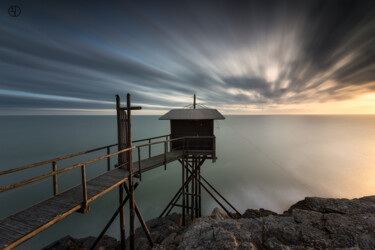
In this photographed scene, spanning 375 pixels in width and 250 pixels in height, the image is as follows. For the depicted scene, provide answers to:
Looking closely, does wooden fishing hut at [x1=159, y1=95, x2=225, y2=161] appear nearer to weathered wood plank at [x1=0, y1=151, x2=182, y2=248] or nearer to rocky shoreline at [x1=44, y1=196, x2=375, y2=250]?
rocky shoreline at [x1=44, y1=196, x2=375, y2=250]

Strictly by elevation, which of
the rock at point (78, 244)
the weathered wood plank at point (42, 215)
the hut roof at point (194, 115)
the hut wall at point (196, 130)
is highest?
the hut roof at point (194, 115)

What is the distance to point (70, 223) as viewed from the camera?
18312 mm

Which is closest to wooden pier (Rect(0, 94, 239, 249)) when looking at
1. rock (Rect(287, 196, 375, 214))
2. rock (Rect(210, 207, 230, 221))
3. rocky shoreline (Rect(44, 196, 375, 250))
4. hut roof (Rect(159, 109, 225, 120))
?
hut roof (Rect(159, 109, 225, 120))

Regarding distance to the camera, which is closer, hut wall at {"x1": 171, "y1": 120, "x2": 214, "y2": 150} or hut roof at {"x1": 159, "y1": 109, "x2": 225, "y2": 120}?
hut roof at {"x1": 159, "y1": 109, "x2": 225, "y2": 120}

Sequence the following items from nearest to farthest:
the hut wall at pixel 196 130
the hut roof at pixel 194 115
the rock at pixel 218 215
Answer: the rock at pixel 218 215, the hut roof at pixel 194 115, the hut wall at pixel 196 130

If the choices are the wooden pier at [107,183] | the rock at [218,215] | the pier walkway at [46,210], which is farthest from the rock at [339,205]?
the pier walkway at [46,210]

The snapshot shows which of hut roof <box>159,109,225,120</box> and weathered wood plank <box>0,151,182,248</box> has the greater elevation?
hut roof <box>159,109,225,120</box>

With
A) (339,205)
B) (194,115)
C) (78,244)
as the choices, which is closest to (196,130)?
(194,115)

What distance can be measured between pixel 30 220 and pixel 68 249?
6784mm

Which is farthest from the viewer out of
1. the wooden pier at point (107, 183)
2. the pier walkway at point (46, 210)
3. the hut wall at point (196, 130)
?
the hut wall at point (196, 130)

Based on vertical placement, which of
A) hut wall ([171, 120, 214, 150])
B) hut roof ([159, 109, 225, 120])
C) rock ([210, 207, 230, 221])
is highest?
hut roof ([159, 109, 225, 120])

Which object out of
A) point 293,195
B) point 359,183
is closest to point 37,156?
point 293,195

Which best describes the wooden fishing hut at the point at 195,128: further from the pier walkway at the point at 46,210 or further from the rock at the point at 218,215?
the pier walkway at the point at 46,210

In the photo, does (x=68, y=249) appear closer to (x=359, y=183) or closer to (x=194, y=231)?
(x=194, y=231)
